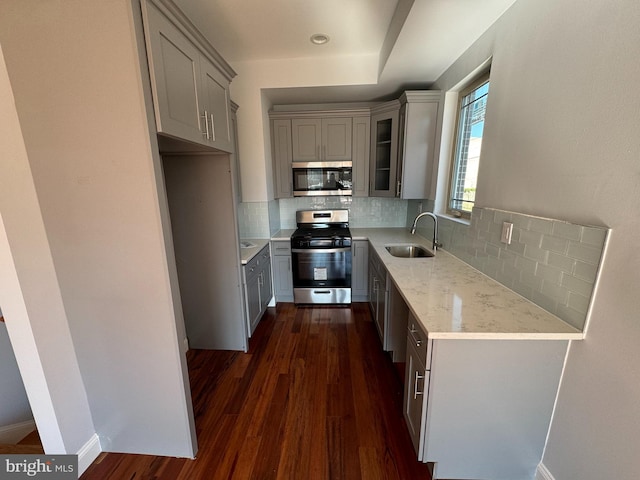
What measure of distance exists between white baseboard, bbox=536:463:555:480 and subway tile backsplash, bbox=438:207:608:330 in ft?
2.45

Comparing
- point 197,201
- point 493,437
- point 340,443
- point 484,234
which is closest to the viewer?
point 493,437

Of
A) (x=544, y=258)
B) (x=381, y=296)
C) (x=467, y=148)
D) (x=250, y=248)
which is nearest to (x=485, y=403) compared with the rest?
(x=544, y=258)

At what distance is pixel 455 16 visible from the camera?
61.7 inches

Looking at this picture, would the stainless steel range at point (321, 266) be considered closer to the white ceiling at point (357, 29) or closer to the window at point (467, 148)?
the window at point (467, 148)

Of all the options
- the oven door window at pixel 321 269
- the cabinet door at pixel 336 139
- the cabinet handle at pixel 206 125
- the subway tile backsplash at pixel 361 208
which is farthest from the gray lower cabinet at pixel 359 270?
the cabinet handle at pixel 206 125

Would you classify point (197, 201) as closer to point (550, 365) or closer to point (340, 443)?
point (340, 443)

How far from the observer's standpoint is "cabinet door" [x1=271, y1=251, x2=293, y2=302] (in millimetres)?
3156

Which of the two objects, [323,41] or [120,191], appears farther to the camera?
[323,41]

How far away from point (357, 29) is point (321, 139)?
118cm

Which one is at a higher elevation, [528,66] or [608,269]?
[528,66]

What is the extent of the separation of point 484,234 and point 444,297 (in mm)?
658

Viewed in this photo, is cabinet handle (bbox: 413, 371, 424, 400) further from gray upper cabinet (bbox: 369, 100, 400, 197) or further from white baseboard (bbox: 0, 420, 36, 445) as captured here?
white baseboard (bbox: 0, 420, 36, 445)

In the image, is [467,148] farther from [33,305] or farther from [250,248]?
[33,305]

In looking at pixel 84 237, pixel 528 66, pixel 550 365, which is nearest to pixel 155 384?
pixel 84 237
